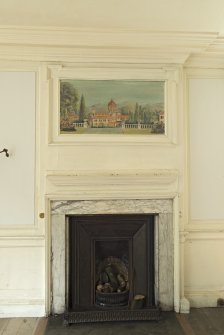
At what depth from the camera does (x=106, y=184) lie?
2.86 metres

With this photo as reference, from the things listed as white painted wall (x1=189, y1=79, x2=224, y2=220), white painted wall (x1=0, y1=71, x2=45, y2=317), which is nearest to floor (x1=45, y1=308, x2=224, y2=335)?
white painted wall (x1=0, y1=71, x2=45, y2=317)

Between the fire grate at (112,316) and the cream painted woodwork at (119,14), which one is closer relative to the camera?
the cream painted woodwork at (119,14)

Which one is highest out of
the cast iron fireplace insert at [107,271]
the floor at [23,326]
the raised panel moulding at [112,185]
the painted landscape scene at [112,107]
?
the painted landscape scene at [112,107]

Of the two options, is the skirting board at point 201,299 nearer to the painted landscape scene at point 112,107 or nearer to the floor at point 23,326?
the floor at point 23,326

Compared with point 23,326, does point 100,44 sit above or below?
above

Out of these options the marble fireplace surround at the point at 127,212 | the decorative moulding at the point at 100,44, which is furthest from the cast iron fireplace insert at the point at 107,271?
the decorative moulding at the point at 100,44

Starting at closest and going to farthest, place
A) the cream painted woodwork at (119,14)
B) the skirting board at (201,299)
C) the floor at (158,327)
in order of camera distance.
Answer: the cream painted woodwork at (119,14) < the floor at (158,327) < the skirting board at (201,299)

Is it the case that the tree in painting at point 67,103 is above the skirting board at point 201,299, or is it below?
above

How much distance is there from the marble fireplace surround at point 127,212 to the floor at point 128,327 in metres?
0.17

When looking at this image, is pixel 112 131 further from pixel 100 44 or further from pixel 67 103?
pixel 100 44

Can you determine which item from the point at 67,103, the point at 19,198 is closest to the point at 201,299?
the point at 19,198

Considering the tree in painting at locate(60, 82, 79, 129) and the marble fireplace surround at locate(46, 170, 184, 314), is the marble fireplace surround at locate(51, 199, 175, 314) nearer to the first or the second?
the marble fireplace surround at locate(46, 170, 184, 314)

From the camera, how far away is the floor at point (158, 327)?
2.55 metres

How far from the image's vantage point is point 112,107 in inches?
116
